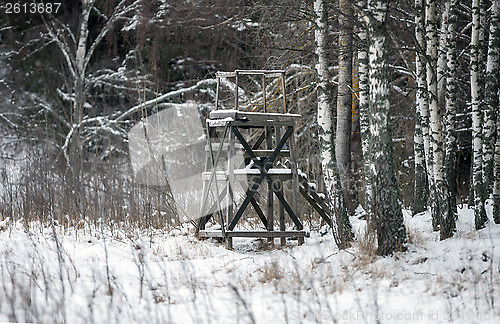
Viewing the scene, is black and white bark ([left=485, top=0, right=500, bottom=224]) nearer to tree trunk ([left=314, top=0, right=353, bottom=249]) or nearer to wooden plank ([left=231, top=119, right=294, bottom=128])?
tree trunk ([left=314, top=0, right=353, bottom=249])

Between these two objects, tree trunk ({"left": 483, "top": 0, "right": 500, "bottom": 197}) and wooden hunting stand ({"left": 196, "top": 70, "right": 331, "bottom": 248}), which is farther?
tree trunk ({"left": 483, "top": 0, "right": 500, "bottom": 197})

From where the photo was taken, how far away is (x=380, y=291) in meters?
5.31

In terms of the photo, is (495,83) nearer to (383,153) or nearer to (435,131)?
(435,131)

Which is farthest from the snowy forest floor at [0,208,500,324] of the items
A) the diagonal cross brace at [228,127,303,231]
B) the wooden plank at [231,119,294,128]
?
the wooden plank at [231,119,294,128]

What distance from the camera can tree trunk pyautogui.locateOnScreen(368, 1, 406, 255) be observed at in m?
6.23

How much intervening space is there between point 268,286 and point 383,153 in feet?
7.04

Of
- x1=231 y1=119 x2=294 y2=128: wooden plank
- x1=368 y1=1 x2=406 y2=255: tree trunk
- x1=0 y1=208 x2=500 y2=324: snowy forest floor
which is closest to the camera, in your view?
x1=0 y1=208 x2=500 y2=324: snowy forest floor

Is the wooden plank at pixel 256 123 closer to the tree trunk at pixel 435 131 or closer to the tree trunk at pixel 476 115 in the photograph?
the tree trunk at pixel 435 131

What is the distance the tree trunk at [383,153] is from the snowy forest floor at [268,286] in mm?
248

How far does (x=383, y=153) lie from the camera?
20.6 ft

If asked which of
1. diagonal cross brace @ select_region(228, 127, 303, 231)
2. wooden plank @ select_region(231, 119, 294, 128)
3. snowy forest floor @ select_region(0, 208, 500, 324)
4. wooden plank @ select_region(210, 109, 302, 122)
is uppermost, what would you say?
wooden plank @ select_region(210, 109, 302, 122)

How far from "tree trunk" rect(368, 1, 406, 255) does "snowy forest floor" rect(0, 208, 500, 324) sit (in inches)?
9.8

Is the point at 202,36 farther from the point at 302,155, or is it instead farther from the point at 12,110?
the point at 12,110

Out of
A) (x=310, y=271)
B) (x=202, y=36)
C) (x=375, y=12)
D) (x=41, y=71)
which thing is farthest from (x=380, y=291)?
(x=41, y=71)
